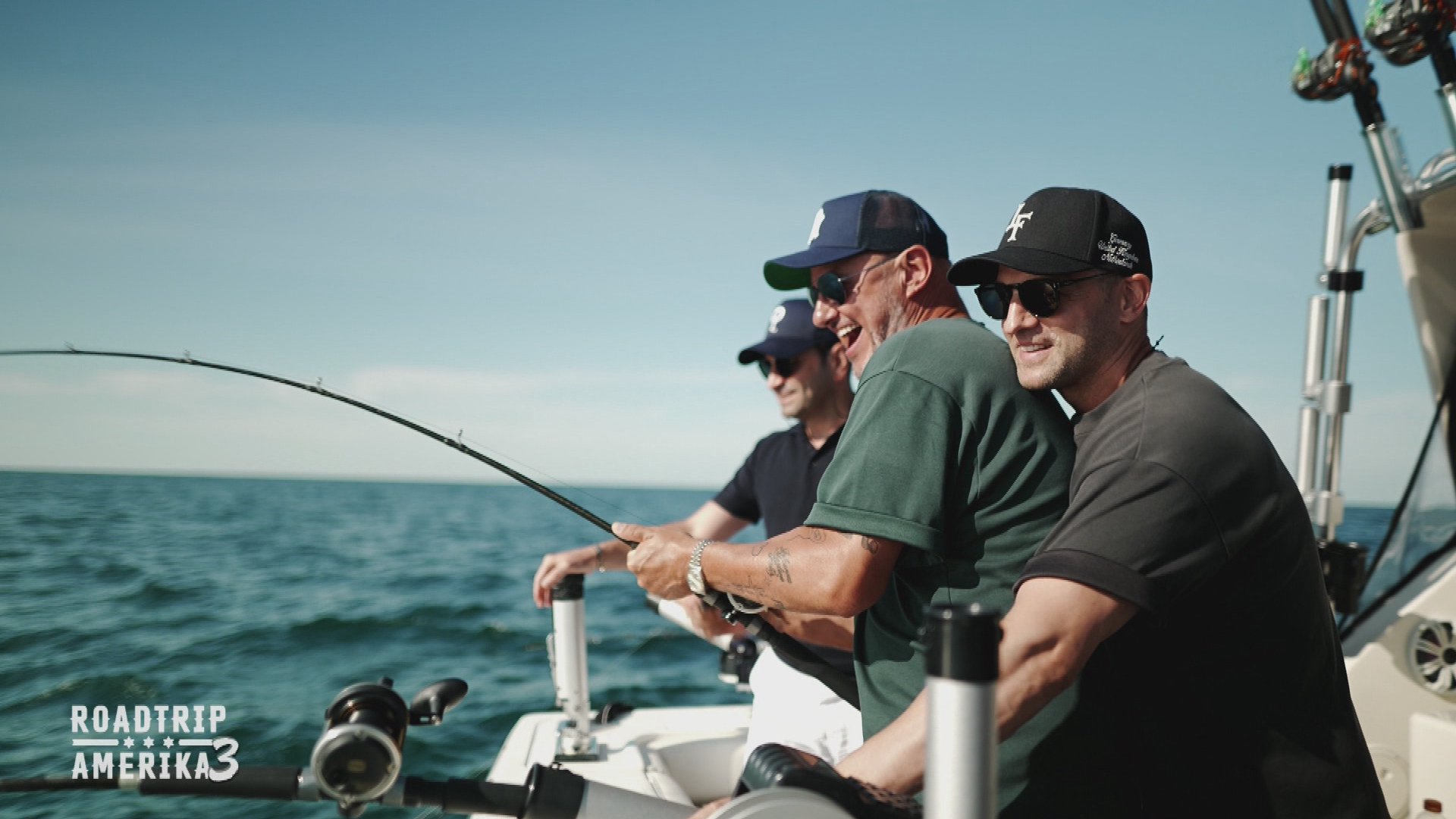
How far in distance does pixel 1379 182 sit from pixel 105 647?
29.3 feet

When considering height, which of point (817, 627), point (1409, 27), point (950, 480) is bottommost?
point (817, 627)

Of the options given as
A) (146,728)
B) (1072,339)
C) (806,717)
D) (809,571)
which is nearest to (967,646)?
(809,571)

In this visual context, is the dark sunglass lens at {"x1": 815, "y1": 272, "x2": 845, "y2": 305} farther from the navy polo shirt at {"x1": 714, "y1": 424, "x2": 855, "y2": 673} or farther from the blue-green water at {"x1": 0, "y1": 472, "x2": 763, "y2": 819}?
the navy polo shirt at {"x1": 714, "y1": 424, "x2": 855, "y2": 673}

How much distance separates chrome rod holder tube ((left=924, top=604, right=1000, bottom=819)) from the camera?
86 cm

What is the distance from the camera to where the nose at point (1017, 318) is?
170 cm

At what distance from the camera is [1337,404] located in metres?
2.94

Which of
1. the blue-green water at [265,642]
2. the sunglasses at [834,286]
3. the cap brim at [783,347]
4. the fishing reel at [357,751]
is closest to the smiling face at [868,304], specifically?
the sunglasses at [834,286]

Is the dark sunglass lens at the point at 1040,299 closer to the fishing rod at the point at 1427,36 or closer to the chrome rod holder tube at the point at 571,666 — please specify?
the fishing rod at the point at 1427,36

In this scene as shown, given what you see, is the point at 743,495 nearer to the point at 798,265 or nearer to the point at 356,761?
the point at 798,265

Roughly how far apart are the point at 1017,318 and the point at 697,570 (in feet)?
2.63

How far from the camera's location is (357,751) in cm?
143

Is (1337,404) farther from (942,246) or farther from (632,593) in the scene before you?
(632,593)

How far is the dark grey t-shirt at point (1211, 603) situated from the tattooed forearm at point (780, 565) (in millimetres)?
476

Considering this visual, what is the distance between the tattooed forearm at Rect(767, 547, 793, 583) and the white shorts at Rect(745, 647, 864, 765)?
115cm
